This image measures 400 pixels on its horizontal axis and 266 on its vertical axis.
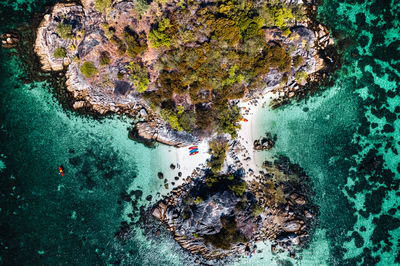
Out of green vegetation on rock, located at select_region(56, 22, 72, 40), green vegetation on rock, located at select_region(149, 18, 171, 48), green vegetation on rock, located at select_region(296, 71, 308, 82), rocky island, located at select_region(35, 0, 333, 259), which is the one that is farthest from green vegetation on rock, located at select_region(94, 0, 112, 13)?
green vegetation on rock, located at select_region(296, 71, 308, 82)

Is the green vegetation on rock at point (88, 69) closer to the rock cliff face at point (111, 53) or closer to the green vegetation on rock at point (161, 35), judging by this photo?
the rock cliff face at point (111, 53)

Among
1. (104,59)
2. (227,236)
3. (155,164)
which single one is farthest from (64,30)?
(227,236)

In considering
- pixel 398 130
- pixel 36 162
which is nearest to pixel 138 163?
pixel 36 162

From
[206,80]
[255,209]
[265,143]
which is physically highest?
[206,80]

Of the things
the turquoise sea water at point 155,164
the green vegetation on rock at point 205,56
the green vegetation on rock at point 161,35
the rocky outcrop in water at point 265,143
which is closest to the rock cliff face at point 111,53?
the green vegetation on rock at point 205,56

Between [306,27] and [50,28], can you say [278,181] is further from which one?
[50,28]

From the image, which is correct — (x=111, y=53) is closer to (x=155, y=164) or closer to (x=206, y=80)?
(x=206, y=80)
